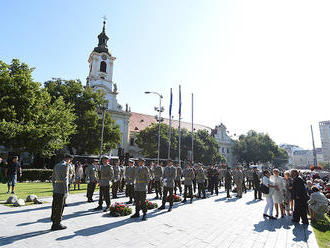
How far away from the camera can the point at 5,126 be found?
766 inches

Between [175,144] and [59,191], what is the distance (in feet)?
136

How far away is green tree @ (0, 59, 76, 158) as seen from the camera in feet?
69.5

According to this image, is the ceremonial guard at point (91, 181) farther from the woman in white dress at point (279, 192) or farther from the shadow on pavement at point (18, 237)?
the woman in white dress at point (279, 192)

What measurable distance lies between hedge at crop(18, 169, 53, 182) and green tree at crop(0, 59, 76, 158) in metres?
2.36

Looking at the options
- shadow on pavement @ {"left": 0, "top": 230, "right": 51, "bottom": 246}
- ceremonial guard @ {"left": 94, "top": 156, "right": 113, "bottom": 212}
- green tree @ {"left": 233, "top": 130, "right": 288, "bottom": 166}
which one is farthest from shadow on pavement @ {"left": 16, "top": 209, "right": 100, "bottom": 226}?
green tree @ {"left": 233, "top": 130, "right": 288, "bottom": 166}

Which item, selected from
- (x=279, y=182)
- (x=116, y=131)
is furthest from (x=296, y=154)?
(x=279, y=182)

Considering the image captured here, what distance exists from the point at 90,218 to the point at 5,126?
16.5 meters

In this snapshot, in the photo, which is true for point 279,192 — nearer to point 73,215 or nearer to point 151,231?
point 151,231

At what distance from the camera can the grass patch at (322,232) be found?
6088 mm

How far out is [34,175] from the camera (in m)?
22.5

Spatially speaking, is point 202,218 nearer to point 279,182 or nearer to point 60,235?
point 279,182

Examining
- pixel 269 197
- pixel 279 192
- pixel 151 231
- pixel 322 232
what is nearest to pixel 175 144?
pixel 279 192

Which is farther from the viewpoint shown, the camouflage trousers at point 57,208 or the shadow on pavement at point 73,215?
the shadow on pavement at point 73,215

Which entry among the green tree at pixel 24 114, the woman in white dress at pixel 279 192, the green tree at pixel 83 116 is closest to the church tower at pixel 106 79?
the green tree at pixel 83 116
